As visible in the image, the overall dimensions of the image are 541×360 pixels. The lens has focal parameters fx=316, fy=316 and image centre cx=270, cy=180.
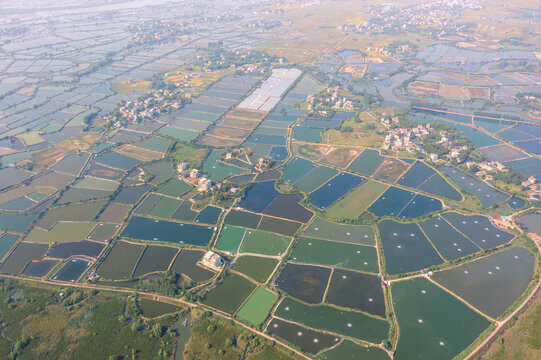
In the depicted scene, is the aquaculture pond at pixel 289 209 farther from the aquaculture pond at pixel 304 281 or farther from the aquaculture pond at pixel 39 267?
the aquaculture pond at pixel 39 267

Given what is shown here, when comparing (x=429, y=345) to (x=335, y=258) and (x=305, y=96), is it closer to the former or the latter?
(x=335, y=258)

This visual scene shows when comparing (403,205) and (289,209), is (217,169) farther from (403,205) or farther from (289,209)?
(403,205)

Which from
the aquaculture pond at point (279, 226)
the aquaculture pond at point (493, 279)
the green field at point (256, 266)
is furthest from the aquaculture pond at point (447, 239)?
the green field at point (256, 266)

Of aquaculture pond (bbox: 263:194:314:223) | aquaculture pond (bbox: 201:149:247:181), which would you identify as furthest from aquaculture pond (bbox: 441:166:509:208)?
aquaculture pond (bbox: 201:149:247:181)

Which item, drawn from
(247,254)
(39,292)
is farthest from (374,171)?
(39,292)

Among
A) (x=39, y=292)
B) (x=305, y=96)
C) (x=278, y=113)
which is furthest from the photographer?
(x=305, y=96)

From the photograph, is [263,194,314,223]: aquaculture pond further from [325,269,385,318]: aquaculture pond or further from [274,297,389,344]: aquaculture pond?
[274,297,389,344]: aquaculture pond

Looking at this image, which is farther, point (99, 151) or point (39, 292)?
point (99, 151)
